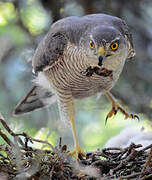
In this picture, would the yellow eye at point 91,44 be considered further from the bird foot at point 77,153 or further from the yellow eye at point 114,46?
the bird foot at point 77,153

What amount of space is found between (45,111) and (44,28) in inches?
41.7

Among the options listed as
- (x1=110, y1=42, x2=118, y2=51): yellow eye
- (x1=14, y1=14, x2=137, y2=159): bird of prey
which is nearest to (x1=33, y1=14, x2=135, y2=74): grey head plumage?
(x1=14, y1=14, x2=137, y2=159): bird of prey

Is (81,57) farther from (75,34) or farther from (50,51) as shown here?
(50,51)

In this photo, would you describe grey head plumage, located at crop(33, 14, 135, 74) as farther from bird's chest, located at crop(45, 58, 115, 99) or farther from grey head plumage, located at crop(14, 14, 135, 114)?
bird's chest, located at crop(45, 58, 115, 99)

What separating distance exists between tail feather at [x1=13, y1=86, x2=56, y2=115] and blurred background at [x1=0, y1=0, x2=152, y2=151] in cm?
10

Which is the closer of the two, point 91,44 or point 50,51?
point 91,44

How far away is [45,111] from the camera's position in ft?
15.2

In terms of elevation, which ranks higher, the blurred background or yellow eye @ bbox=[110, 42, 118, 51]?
yellow eye @ bbox=[110, 42, 118, 51]

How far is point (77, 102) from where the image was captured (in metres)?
5.04

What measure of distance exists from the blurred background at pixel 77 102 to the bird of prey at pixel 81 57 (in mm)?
382

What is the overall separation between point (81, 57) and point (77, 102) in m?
1.77

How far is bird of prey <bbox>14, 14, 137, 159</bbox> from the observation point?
3.11m

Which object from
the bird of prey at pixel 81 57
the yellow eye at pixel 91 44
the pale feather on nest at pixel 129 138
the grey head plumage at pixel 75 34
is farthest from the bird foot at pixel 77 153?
the yellow eye at pixel 91 44

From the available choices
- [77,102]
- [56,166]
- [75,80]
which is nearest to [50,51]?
[75,80]
